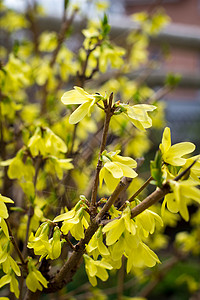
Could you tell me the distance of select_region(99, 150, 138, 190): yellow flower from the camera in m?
0.69

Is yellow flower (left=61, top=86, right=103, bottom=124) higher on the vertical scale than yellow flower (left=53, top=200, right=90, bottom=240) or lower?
higher

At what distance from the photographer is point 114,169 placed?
27.2 inches

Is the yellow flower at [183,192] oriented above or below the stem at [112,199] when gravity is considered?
above

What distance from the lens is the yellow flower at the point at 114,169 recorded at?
0.69 m

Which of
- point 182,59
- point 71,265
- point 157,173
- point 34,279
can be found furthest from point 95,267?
point 182,59

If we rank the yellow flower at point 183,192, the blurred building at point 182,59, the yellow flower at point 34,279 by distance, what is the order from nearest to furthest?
the yellow flower at point 183,192
the yellow flower at point 34,279
the blurred building at point 182,59

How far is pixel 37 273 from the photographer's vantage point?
33.5 inches

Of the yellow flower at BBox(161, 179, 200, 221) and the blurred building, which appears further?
the blurred building

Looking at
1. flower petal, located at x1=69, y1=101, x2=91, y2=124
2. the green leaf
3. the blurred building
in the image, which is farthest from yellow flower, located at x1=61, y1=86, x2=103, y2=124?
the blurred building

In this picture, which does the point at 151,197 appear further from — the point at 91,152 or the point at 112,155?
the point at 91,152

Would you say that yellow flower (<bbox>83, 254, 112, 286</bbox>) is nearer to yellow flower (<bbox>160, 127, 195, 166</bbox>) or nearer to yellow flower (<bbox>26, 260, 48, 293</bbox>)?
yellow flower (<bbox>26, 260, 48, 293</bbox>)

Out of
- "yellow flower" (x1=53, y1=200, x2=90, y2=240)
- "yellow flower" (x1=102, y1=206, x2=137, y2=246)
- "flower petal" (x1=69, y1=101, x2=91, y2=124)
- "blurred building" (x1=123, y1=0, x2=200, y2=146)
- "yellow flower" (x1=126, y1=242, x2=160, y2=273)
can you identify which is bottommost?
"blurred building" (x1=123, y1=0, x2=200, y2=146)

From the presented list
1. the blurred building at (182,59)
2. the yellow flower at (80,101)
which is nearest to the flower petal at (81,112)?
the yellow flower at (80,101)

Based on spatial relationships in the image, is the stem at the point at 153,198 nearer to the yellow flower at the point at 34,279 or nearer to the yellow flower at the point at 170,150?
the yellow flower at the point at 170,150
